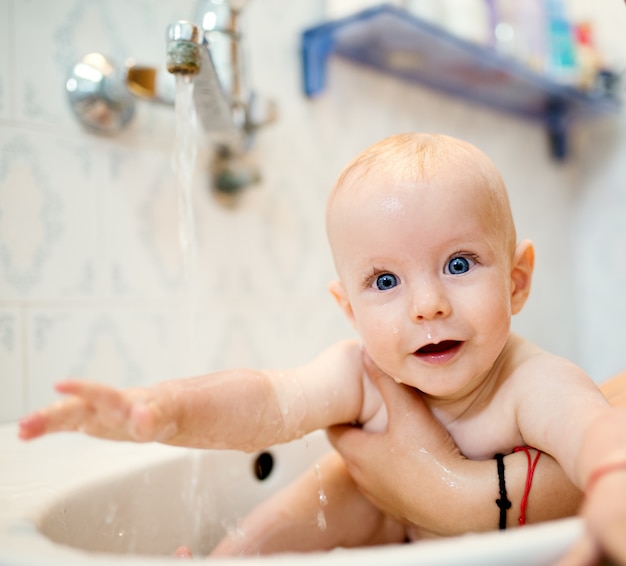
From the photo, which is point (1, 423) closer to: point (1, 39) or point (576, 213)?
point (1, 39)

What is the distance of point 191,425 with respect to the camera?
582 mm

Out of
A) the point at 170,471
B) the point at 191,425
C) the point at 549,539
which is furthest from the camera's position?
the point at 170,471

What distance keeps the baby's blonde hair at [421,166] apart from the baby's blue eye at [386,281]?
8cm

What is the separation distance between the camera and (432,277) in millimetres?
632

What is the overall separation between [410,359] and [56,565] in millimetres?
389

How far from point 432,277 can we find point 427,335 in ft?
0.18

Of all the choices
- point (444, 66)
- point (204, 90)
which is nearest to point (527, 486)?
point (204, 90)

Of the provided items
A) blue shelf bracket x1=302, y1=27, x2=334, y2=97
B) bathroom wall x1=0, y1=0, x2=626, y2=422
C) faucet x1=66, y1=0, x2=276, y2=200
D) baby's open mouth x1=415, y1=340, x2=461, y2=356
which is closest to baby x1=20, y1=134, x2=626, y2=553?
baby's open mouth x1=415, y1=340, x2=461, y2=356

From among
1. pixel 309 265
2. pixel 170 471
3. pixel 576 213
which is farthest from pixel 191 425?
pixel 576 213

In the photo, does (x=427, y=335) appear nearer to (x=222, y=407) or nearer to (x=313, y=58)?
(x=222, y=407)

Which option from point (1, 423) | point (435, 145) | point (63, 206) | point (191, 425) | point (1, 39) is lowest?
point (1, 423)

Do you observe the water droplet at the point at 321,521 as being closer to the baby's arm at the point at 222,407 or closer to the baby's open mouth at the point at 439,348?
the baby's arm at the point at 222,407

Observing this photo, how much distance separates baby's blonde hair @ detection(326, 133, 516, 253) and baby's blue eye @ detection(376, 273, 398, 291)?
0.08 m

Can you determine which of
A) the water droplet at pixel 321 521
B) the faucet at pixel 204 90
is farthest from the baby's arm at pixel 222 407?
the faucet at pixel 204 90
